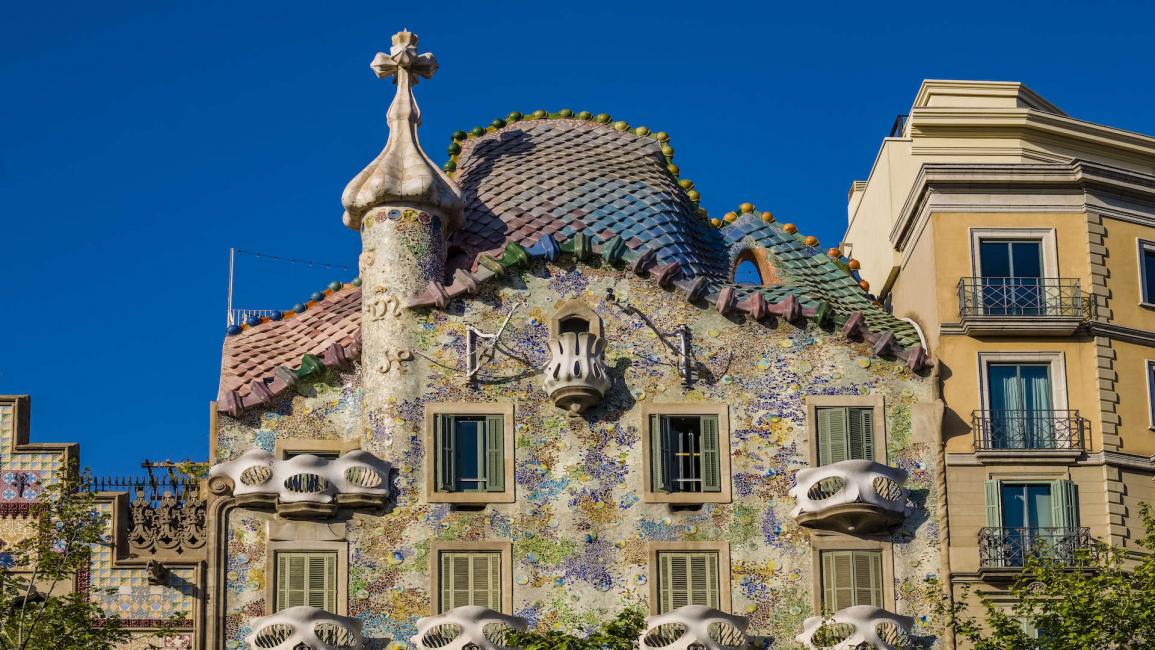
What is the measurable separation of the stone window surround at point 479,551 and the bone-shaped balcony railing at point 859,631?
4852 millimetres

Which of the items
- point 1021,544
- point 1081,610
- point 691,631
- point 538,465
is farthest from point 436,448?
point 1081,610

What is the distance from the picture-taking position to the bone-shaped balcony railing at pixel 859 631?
151 ft

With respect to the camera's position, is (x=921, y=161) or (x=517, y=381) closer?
(x=517, y=381)

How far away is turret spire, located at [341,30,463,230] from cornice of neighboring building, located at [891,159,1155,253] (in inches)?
320

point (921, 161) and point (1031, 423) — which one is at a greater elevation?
point (921, 161)

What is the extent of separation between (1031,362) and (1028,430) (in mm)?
1216

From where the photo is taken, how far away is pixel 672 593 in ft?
154

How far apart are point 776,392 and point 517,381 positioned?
4.28 m

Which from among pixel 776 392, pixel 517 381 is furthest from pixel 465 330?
pixel 776 392

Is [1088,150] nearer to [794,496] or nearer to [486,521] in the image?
[794,496]

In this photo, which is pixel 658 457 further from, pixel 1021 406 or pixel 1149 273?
pixel 1149 273

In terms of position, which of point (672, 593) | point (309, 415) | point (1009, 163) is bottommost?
point (672, 593)

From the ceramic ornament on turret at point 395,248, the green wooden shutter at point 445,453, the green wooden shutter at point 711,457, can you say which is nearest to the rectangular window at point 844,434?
the green wooden shutter at point 711,457

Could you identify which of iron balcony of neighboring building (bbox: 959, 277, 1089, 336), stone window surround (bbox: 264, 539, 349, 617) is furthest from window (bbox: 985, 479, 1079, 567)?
stone window surround (bbox: 264, 539, 349, 617)
